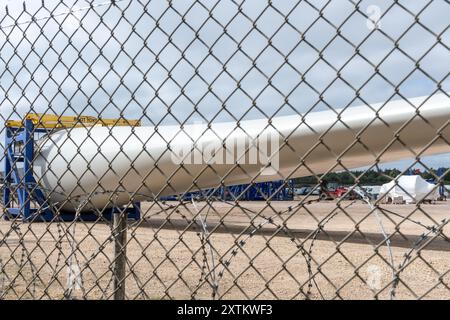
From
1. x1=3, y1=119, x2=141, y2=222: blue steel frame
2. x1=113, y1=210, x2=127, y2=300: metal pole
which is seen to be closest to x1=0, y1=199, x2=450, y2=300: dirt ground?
x1=3, y1=119, x2=141, y2=222: blue steel frame

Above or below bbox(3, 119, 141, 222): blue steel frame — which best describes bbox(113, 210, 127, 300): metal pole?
below

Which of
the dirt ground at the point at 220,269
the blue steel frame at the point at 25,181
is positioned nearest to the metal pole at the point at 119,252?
the blue steel frame at the point at 25,181

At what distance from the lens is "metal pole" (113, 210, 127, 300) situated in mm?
2393

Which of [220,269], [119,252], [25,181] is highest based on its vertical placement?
[25,181]

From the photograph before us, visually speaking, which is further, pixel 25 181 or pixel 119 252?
pixel 25 181

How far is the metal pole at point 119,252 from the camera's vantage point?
2.39m

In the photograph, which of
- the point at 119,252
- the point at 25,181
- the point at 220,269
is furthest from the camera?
the point at 25,181

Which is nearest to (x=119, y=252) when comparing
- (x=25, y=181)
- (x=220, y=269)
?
(x=220, y=269)

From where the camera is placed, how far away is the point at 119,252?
240cm

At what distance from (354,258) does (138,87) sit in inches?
214

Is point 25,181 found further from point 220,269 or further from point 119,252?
point 119,252

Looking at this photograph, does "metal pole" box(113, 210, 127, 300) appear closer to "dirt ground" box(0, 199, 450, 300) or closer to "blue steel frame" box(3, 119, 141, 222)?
"blue steel frame" box(3, 119, 141, 222)

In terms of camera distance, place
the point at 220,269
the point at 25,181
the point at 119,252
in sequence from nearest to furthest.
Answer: the point at 119,252
the point at 220,269
the point at 25,181
